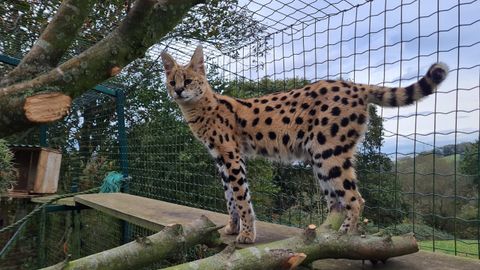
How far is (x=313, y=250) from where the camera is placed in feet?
7.00

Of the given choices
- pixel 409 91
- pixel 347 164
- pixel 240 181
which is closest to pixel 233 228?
pixel 240 181

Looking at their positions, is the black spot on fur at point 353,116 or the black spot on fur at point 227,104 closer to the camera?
the black spot on fur at point 353,116

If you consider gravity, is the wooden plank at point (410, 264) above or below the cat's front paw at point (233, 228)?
below

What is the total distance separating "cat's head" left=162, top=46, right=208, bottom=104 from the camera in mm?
3484

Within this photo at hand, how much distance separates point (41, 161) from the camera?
541 cm

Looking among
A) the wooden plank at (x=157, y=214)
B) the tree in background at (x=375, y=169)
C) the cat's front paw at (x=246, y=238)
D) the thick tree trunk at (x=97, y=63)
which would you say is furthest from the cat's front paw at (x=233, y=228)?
the thick tree trunk at (x=97, y=63)

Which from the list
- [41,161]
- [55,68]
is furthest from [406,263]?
[41,161]

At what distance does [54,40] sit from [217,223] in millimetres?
2197

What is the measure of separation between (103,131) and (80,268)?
18.9ft

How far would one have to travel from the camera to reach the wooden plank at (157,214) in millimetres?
3205

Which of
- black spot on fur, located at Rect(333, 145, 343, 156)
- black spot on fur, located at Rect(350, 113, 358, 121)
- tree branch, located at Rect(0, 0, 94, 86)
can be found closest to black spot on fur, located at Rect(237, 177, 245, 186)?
black spot on fur, located at Rect(333, 145, 343, 156)

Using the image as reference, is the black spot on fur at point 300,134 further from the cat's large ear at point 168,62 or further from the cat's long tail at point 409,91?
Result: the cat's large ear at point 168,62

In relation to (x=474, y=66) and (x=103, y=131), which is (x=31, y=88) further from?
(x=103, y=131)

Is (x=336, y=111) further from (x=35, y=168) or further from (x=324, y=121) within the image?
(x=35, y=168)
